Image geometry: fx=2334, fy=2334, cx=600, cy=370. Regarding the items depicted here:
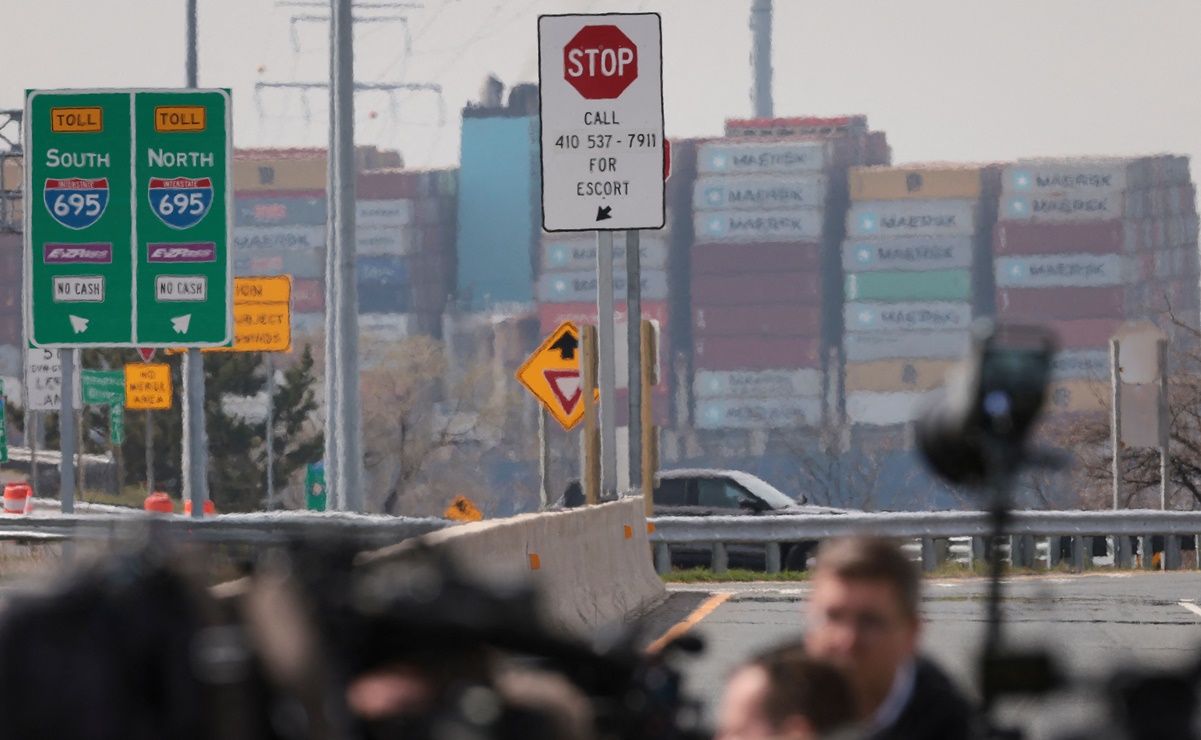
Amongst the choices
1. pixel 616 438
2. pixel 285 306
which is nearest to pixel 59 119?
pixel 616 438

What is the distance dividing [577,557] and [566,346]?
7.01 metres

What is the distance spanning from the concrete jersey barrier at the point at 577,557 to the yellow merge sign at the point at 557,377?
11.0 feet

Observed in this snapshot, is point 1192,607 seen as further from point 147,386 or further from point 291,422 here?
point 291,422

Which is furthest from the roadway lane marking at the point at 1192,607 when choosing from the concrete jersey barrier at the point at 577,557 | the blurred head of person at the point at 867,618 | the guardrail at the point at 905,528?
the blurred head of person at the point at 867,618

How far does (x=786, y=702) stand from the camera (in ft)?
11.2

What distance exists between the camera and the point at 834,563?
3938 millimetres

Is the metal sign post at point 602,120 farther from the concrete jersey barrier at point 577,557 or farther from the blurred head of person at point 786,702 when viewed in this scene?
the blurred head of person at point 786,702

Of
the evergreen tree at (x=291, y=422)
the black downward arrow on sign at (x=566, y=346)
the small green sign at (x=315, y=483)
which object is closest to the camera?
the black downward arrow on sign at (x=566, y=346)

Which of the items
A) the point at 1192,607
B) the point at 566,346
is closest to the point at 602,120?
the point at 566,346

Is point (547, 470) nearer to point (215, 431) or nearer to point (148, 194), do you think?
point (148, 194)

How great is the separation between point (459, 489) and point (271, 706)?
15956 centimetres

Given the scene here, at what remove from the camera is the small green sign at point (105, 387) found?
49219mm

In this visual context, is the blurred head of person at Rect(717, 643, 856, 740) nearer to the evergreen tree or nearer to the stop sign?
the stop sign

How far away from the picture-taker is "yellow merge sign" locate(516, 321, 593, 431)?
2241cm
